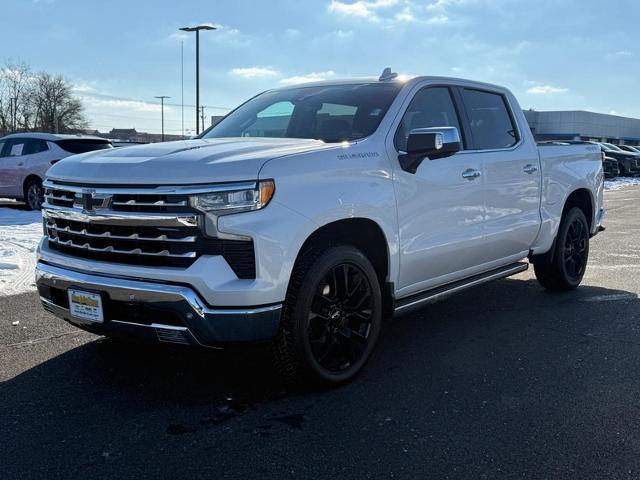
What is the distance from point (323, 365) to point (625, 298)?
12.0 ft

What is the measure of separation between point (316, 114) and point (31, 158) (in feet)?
35.9

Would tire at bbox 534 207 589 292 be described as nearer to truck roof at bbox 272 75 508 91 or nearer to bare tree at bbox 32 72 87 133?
truck roof at bbox 272 75 508 91

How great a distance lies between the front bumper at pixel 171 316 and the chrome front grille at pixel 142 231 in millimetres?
150

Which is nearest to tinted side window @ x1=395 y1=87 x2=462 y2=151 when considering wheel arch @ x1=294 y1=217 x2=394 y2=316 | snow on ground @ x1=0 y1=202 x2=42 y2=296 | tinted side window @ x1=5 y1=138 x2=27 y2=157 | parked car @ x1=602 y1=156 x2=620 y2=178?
wheel arch @ x1=294 y1=217 x2=394 y2=316

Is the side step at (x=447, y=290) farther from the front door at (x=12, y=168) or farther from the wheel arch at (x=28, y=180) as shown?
the front door at (x=12, y=168)

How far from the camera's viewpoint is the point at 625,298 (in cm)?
609

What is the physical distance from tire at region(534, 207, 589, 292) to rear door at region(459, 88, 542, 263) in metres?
0.66

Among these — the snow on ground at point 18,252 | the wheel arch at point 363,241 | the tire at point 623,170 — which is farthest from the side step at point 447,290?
the tire at point 623,170

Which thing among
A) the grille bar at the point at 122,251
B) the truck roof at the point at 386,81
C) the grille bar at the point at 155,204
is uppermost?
the truck roof at the point at 386,81

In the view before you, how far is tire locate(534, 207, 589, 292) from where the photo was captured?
6.25 metres

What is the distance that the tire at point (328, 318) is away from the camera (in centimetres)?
353

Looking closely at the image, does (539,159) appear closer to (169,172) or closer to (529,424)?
(529,424)

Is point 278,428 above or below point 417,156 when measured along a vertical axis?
below

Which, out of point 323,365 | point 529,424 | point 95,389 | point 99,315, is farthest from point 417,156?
point 95,389
